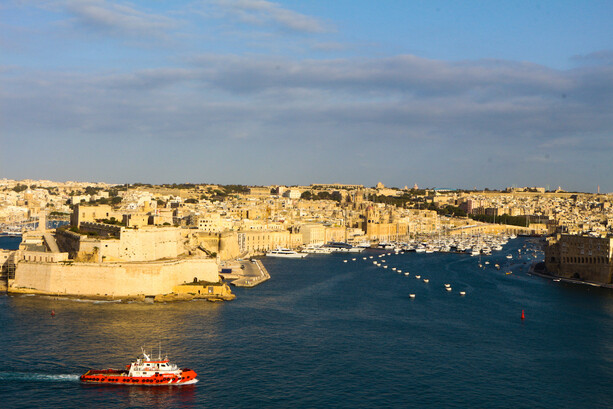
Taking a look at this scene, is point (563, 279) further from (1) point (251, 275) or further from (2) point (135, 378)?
(2) point (135, 378)

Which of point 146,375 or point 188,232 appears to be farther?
point 188,232

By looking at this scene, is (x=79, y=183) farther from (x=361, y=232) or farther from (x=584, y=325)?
(x=584, y=325)

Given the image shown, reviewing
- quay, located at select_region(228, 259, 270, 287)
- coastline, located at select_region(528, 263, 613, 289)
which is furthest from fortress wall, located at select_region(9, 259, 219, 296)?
coastline, located at select_region(528, 263, 613, 289)

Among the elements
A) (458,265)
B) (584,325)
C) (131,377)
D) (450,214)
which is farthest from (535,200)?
(131,377)

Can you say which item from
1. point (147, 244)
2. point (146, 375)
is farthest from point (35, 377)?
point (147, 244)

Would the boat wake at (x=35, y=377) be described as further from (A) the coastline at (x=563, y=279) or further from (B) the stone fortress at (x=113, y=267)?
(A) the coastline at (x=563, y=279)

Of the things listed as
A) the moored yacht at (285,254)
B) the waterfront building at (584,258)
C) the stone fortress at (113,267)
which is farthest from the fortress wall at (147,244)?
the waterfront building at (584,258)
